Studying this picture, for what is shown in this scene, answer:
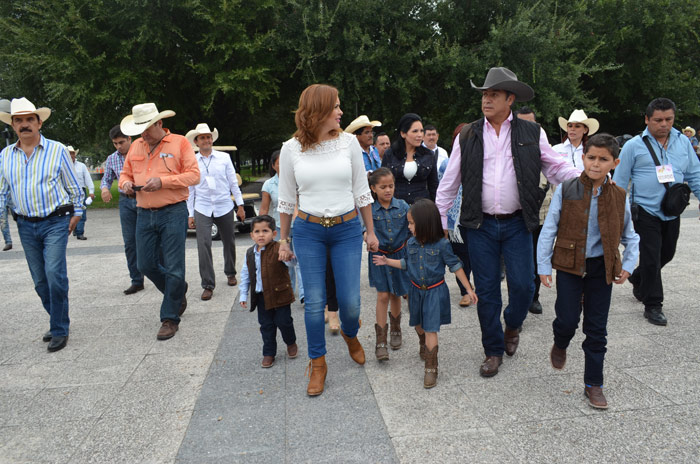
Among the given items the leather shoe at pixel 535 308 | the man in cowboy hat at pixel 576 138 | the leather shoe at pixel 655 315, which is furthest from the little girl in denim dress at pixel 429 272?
the man in cowboy hat at pixel 576 138

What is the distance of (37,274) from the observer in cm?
473

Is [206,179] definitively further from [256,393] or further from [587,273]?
[587,273]

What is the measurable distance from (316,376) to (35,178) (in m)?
3.14

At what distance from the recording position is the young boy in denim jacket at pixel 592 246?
312cm

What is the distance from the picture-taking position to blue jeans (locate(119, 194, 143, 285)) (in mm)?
6125

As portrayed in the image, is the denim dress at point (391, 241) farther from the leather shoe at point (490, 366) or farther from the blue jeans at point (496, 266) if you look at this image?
the leather shoe at point (490, 366)

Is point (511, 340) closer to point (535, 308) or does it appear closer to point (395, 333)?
point (395, 333)

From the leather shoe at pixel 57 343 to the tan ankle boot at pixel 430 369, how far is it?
332 centimetres

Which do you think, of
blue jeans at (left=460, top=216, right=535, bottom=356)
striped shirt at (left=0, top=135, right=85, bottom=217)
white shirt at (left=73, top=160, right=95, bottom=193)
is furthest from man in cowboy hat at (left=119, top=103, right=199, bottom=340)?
white shirt at (left=73, top=160, right=95, bottom=193)

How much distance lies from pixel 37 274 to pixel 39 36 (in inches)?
588

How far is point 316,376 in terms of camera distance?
349cm

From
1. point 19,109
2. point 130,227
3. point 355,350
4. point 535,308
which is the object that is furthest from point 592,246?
point 130,227

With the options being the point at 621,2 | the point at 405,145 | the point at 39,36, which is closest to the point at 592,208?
the point at 405,145

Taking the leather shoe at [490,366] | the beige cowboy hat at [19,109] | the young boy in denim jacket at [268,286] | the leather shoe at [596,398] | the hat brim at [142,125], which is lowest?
the leather shoe at [490,366]
